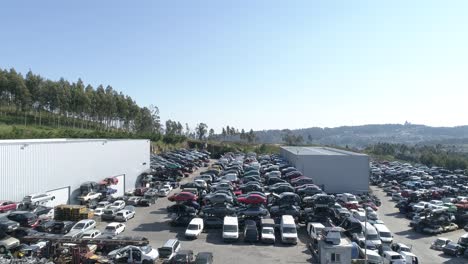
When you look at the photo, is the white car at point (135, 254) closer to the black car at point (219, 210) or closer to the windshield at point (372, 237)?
the black car at point (219, 210)

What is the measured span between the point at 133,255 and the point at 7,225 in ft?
18.1

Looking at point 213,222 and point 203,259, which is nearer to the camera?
point 203,259

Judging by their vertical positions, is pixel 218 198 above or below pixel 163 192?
above

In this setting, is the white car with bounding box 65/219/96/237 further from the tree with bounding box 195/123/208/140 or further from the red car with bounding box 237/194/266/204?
the tree with bounding box 195/123/208/140

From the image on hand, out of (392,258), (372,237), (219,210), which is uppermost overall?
(219,210)

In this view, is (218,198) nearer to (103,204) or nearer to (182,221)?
(182,221)

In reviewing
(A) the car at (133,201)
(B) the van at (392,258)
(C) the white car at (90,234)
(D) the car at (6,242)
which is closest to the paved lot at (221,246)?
(C) the white car at (90,234)

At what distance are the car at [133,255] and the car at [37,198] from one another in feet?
22.2

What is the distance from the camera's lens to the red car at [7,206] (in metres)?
17.4

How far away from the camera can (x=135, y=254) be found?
14.4 meters

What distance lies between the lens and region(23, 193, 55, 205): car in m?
18.9

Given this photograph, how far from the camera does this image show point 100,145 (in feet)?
90.0

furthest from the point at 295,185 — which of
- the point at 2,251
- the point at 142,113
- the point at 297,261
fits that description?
the point at 142,113

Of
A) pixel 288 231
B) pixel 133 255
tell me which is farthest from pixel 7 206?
pixel 288 231
